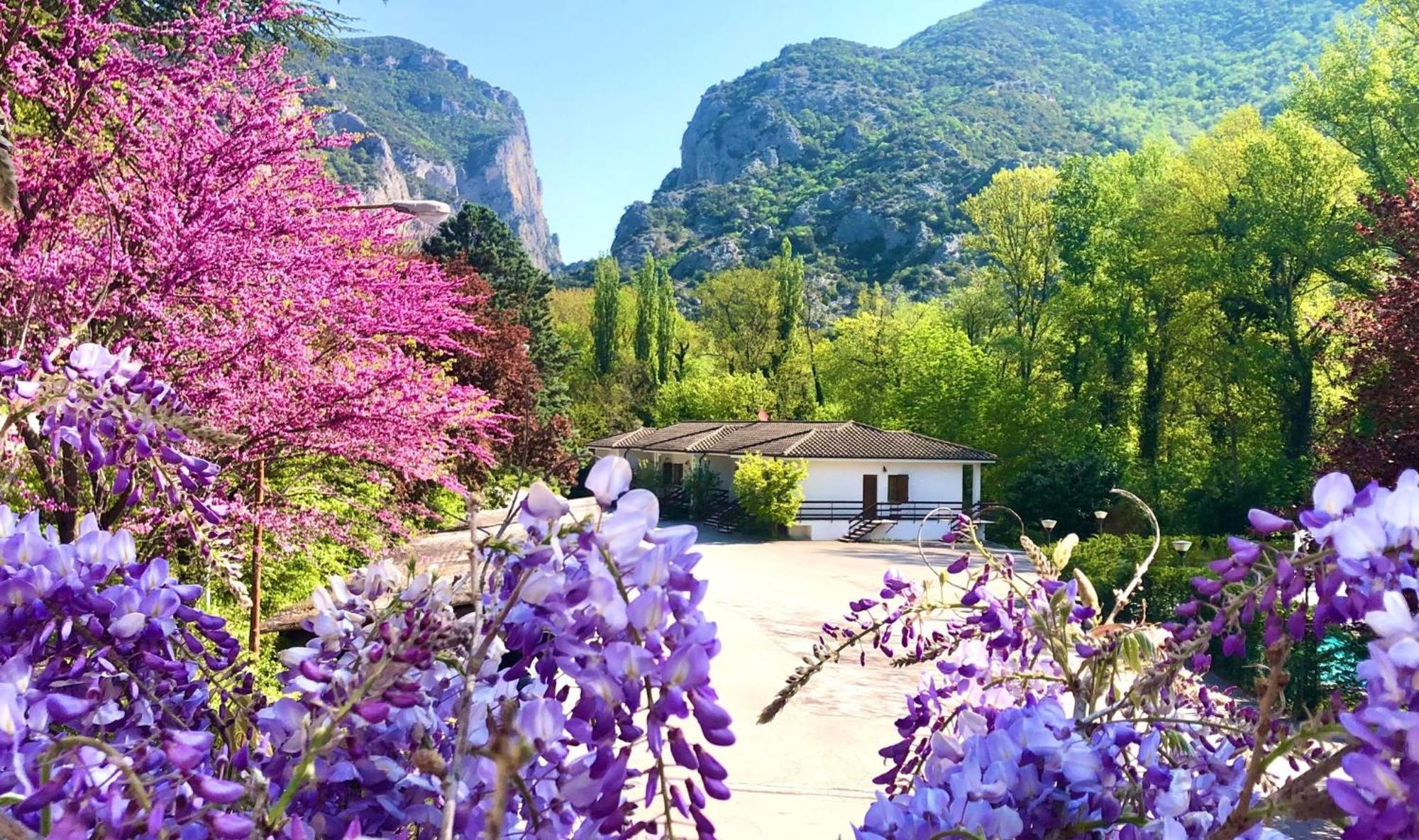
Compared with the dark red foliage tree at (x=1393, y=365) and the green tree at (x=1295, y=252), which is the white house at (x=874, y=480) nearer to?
the green tree at (x=1295, y=252)

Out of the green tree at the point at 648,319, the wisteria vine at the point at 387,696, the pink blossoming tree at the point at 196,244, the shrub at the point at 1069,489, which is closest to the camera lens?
the wisteria vine at the point at 387,696

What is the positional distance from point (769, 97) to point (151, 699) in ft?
520

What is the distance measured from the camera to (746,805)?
6.95 meters

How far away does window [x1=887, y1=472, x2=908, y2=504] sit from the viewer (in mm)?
29516

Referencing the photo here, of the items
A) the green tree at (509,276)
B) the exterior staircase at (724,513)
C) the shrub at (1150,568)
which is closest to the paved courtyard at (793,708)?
the shrub at (1150,568)

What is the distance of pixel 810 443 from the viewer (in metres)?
30.2

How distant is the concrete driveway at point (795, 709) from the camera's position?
6855 mm

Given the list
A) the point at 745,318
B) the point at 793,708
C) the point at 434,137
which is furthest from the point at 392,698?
the point at 434,137

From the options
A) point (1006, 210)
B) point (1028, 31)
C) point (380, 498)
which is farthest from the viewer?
point (1028, 31)

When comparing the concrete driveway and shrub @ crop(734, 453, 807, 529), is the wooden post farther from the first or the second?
shrub @ crop(734, 453, 807, 529)

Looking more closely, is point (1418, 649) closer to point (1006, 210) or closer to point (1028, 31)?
point (1006, 210)

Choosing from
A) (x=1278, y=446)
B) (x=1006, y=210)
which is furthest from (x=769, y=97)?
(x=1278, y=446)

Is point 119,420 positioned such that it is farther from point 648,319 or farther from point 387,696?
point 648,319

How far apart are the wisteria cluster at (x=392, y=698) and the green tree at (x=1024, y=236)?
3565 centimetres
